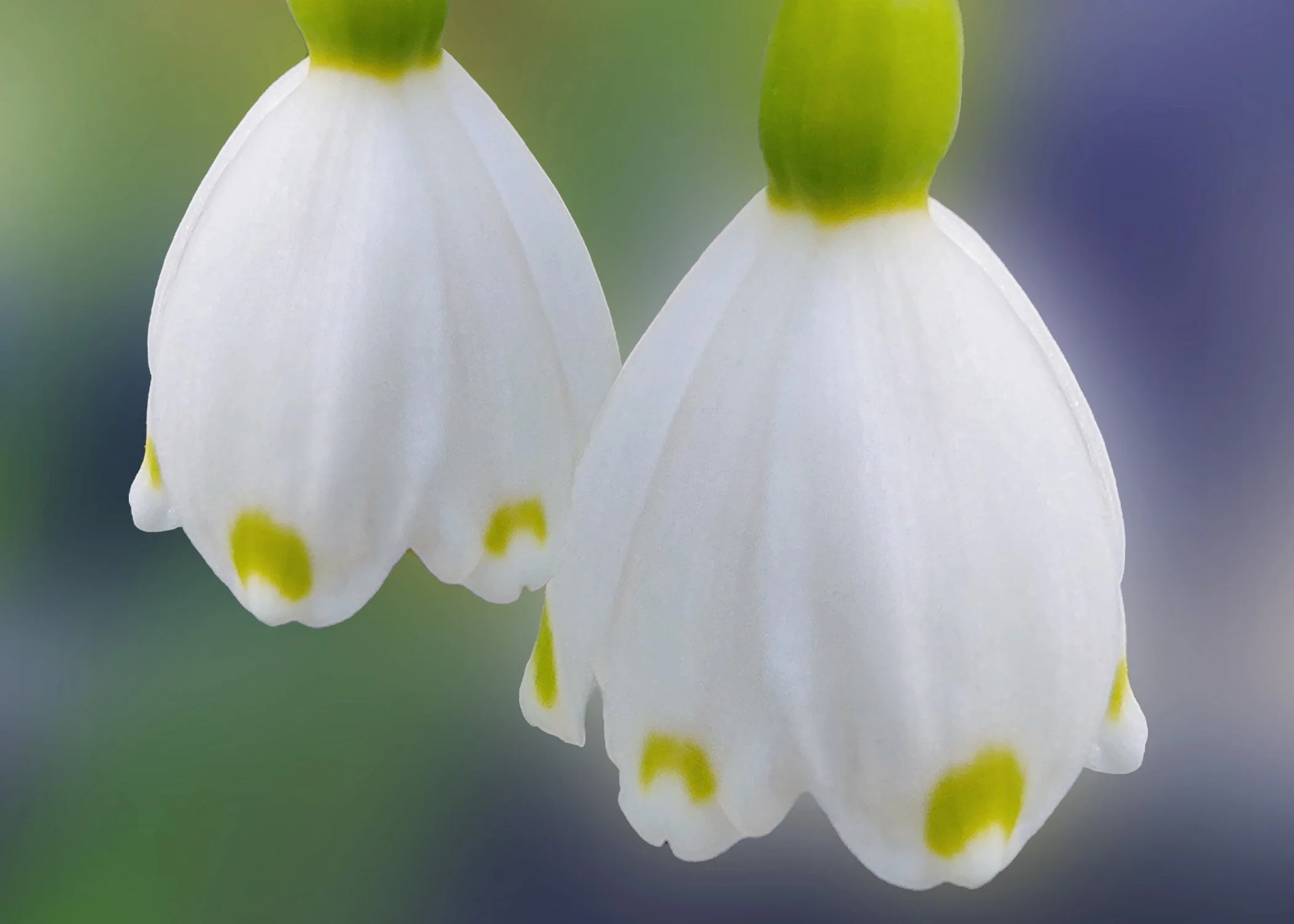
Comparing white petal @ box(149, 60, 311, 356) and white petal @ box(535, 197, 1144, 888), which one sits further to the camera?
white petal @ box(149, 60, 311, 356)

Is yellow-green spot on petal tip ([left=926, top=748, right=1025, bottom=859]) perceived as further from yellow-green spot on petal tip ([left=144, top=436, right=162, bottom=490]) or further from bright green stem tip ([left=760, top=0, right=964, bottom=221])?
yellow-green spot on petal tip ([left=144, top=436, right=162, bottom=490])

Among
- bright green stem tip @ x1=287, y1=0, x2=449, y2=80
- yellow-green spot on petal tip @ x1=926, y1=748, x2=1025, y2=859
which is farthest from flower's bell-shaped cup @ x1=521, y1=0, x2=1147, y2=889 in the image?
bright green stem tip @ x1=287, y1=0, x2=449, y2=80

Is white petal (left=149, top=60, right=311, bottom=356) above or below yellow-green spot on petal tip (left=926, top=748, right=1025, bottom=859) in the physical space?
above

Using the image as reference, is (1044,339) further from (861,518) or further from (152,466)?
(152,466)

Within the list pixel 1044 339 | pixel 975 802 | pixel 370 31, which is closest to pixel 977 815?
pixel 975 802

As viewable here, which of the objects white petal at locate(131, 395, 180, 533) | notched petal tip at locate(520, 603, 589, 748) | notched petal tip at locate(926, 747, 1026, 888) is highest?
white petal at locate(131, 395, 180, 533)

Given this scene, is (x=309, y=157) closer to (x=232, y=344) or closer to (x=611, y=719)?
(x=232, y=344)

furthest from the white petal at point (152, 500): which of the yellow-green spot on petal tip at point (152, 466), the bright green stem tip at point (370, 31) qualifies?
the bright green stem tip at point (370, 31)
